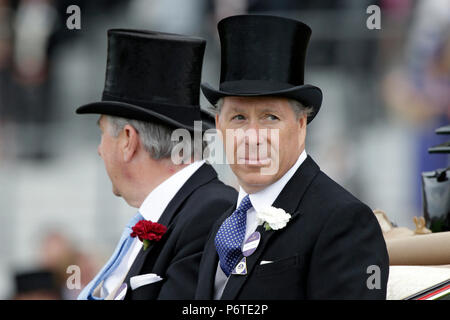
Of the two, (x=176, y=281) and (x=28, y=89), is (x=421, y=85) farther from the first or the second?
(x=176, y=281)

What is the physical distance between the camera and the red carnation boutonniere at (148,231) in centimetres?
365

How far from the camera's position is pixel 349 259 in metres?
2.95

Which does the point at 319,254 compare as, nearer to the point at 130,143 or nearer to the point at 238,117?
the point at 238,117

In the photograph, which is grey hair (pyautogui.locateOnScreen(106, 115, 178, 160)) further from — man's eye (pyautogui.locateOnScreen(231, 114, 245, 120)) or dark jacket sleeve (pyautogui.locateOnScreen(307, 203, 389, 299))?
dark jacket sleeve (pyautogui.locateOnScreen(307, 203, 389, 299))

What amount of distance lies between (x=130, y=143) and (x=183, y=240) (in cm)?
51

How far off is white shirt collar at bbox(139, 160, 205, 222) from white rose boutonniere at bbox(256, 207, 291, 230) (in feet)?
2.44

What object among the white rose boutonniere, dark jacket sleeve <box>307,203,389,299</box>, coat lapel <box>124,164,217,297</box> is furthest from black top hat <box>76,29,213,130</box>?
dark jacket sleeve <box>307,203,389,299</box>

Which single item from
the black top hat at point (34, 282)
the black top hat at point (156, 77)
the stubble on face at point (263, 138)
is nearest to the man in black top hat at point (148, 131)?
the black top hat at point (156, 77)

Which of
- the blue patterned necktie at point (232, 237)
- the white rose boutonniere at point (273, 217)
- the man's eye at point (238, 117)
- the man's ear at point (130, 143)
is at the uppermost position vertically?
the man's eye at point (238, 117)

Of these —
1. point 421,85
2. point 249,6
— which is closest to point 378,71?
point 421,85

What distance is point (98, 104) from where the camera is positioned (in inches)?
154

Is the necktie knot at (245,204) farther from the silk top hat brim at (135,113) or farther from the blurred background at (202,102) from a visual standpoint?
the blurred background at (202,102)

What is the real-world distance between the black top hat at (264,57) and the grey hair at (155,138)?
1.82 feet

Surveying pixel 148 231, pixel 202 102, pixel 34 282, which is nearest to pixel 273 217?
pixel 148 231
